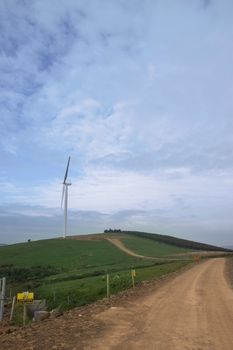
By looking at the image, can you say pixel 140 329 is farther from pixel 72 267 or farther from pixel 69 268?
pixel 72 267

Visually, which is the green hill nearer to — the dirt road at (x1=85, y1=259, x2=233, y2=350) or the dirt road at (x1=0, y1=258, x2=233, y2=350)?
the dirt road at (x1=85, y1=259, x2=233, y2=350)

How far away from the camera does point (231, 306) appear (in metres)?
19.1

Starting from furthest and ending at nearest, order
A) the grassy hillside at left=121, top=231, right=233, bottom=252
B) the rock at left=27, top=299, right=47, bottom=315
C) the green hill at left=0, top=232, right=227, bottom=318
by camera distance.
→ the grassy hillside at left=121, top=231, right=233, bottom=252, the green hill at left=0, top=232, right=227, bottom=318, the rock at left=27, top=299, right=47, bottom=315

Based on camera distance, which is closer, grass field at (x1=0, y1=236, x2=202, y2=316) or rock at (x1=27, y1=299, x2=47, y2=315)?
rock at (x1=27, y1=299, x2=47, y2=315)

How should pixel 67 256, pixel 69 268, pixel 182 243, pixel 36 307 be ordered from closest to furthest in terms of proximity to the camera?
pixel 36 307
pixel 69 268
pixel 67 256
pixel 182 243

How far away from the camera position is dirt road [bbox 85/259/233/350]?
11.6 meters

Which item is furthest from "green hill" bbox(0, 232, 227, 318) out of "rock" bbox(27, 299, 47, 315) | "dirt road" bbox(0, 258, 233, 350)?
"dirt road" bbox(0, 258, 233, 350)

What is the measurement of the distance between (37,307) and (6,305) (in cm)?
761

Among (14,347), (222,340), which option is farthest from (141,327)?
(14,347)

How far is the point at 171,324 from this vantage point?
574 inches

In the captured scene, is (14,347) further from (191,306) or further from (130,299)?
(130,299)

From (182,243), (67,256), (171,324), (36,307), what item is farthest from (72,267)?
(182,243)

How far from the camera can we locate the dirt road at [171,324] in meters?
11.6

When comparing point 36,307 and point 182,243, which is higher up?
point 182,243
